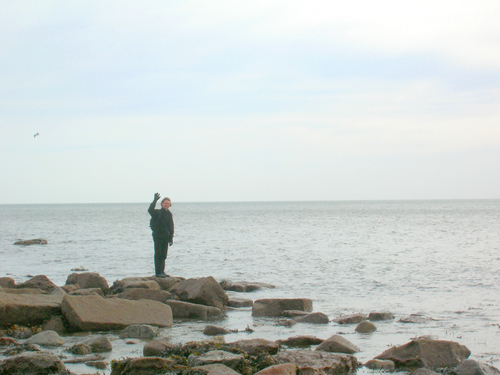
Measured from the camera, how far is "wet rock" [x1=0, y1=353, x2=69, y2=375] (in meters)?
6.91

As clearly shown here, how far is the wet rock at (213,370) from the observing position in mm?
6402

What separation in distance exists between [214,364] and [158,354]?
4.48 feet

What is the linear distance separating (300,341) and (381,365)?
5.45 feet

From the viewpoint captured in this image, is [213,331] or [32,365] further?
[213,331]

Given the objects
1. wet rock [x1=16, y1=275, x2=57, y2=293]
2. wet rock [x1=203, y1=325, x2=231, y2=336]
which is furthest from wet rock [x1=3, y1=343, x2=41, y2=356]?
wet rock [x1=16, y1=275, x2=57, y2=293]

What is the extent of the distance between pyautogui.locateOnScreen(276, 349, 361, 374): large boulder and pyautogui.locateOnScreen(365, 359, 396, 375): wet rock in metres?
0.16

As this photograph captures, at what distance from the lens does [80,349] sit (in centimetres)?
830

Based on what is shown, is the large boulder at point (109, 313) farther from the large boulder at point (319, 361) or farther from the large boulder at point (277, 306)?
the large boulder at point (319, 361)

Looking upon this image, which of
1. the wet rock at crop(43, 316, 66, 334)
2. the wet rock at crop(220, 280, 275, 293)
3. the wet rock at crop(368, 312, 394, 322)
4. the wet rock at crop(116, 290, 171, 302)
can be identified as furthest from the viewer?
the wet rock at crop(220, 280, 275, 293)

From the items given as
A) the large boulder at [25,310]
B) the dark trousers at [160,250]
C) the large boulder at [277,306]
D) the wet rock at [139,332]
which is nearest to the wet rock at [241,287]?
the dark trousers at [160,250]

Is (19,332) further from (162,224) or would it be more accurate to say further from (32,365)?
(162,224)

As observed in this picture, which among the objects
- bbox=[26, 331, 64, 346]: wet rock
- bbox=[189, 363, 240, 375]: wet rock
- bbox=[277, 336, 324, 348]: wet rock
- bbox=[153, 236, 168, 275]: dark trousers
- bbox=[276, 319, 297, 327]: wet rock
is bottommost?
bbox=[276, 319, 297, 327]: wet rock

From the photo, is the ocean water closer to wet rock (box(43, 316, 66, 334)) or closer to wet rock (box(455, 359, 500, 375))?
wet rock (box(43, 316, 66, 334))

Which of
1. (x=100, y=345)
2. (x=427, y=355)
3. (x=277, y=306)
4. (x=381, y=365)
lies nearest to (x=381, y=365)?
(x=381, y=365)
